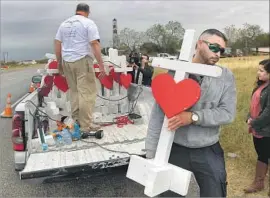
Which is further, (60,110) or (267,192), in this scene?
(60,110)

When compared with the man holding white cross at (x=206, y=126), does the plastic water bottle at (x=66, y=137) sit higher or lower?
lower

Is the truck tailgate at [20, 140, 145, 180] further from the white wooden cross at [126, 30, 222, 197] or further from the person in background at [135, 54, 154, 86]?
the person in background at [135, 54, 154, 86]

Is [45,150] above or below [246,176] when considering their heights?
above

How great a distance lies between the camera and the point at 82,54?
209 inches

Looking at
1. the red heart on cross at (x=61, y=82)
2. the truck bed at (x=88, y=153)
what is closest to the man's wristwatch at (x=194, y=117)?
the truck bed at (x=88, y=153)

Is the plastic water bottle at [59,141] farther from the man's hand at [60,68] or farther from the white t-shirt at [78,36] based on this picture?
the man's hand at [60,68]

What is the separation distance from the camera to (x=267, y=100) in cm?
417

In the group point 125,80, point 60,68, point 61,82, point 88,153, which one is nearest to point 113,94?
point 125,80

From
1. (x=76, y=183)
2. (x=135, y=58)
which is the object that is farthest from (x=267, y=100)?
(x=135, y=58)

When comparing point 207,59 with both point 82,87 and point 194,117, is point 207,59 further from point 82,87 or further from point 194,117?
point 82,87

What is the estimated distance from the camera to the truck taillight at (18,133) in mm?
4246

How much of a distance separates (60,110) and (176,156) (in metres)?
3.70

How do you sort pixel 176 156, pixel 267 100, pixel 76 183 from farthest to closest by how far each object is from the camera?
pixel 76 183
pixel 267 100
pixel 176 156

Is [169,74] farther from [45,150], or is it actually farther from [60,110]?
[60,110]
